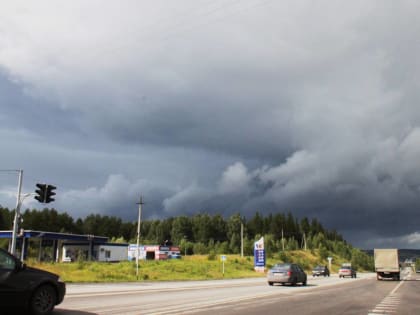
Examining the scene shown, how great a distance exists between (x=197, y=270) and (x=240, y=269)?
47.0 feet

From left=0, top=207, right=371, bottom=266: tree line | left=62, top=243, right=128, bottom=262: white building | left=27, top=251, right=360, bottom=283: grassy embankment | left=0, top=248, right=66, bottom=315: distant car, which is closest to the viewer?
left=0, top=248, right=66, bottom=315: distant car

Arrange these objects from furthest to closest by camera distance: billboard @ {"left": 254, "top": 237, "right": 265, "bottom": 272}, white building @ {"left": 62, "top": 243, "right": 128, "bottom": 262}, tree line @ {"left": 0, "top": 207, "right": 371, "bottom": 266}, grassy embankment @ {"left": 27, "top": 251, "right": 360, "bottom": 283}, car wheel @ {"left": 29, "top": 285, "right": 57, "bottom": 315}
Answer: tree line @ {"left": 0, "top": 207, "right": 371, "bottom": 266}, white building @ {"left": 62, "top": 243, "right": 128, "bottom": 262}, billboard @ {"left": 254, "top": 237, "right": 265, "bottom": 272}, grassy embankment @ {"left": 27, "top": 251, "right": 360, "bottom": 283}, car wheel @ {"left": 29, "top": 285, "right": 57, "bottom": 315}

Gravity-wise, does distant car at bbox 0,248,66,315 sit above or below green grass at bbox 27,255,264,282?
above

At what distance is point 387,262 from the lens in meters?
41.6

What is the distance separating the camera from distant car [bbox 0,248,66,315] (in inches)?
330

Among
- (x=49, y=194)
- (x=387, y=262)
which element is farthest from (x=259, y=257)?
(x=49, y=194)

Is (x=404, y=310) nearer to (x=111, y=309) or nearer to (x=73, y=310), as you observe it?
(x=111, y=309)

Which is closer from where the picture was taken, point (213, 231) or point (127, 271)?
point (127, 271)

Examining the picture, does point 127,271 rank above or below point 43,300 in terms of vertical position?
below

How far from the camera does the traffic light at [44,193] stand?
2400 centimetres

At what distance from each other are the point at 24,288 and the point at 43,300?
2.22ft

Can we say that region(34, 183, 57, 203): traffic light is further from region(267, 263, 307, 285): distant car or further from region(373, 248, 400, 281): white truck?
region(373, 248, 400, 281): white truck

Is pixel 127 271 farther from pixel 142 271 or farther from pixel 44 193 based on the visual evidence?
pixel 44 193

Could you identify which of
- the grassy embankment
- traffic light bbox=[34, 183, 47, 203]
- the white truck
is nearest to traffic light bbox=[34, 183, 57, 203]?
traffic light bbox=[34, 183, 47, 203]
